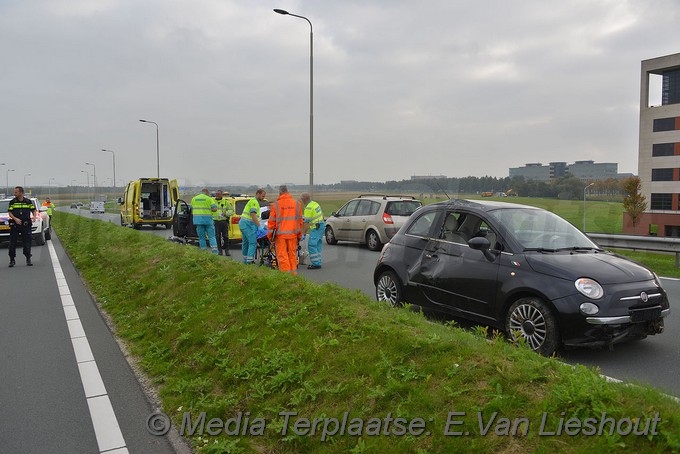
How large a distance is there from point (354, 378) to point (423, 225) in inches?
140

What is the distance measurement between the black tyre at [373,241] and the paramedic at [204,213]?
188 inches

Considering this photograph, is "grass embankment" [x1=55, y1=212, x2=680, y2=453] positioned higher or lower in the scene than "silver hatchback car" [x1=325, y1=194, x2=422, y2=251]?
lower

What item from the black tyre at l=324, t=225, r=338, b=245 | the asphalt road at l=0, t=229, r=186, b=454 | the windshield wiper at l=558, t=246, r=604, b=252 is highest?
the windshield wiper at l=558, t=246, r=604, b=252

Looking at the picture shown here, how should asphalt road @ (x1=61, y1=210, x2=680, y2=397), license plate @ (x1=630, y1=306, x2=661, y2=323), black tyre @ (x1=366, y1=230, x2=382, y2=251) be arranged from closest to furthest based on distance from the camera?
asphalt road @ (x1=61, y1=210, x2=680, y2=397) → license plate @ (x1=630, y1=306, x2=661, y2=323) → black tyre @ (x1=366, y1=230, x2=382, y2=251)

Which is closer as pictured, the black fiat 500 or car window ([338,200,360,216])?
the black fiat 500

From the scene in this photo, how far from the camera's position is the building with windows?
65375mm

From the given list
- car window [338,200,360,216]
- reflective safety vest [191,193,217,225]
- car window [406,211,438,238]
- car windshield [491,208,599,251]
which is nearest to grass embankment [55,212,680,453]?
car window [406,211,438,238]

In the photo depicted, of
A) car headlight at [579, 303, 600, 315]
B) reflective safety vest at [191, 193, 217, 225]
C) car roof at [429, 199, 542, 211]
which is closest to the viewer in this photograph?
car headlight at [579, 303, 600, 315]

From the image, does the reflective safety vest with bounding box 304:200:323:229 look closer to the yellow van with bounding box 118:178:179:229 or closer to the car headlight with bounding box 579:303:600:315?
the car headlight with bounding box 579:303:600:315

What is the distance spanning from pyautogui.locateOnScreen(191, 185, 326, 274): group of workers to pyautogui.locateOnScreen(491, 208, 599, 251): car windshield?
420cm

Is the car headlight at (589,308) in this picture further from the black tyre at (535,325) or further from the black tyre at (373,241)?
the black tyre at (373,241)

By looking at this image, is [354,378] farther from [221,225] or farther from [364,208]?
[364,208]

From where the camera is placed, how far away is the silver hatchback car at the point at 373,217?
53.1 ft

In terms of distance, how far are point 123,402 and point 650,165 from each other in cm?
7755
